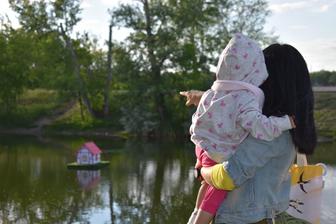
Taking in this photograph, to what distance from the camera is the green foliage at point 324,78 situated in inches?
1195

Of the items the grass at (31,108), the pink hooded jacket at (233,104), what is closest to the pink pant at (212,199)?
the pink hooded jacket at (233,104)

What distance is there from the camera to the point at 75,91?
29.1 meters

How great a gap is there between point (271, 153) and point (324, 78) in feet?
98.0

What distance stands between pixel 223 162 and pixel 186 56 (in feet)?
76.5

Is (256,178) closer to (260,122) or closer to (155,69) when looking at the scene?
(260,122)

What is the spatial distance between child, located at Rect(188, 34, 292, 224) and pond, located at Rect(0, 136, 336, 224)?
6360mm

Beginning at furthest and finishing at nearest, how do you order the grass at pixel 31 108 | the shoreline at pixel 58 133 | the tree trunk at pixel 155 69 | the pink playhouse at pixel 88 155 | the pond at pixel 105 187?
the grass at pixel 31 108, the shoreline at pixel 58 133, the tree trunk at pixel 155 69, the pink playhouse at pixel 88 155, the pond at pixel 105 187

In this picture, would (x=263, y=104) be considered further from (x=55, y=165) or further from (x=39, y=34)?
(x=39, y=34)

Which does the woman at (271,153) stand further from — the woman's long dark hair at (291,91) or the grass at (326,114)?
the grass at (326,114)

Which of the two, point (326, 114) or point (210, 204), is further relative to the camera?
point (326, 114)

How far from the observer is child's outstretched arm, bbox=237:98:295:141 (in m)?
1.94

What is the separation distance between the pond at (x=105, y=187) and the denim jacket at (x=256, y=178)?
20.9ft

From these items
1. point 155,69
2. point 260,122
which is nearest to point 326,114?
point 155,69

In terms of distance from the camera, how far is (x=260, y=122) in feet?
6.37
